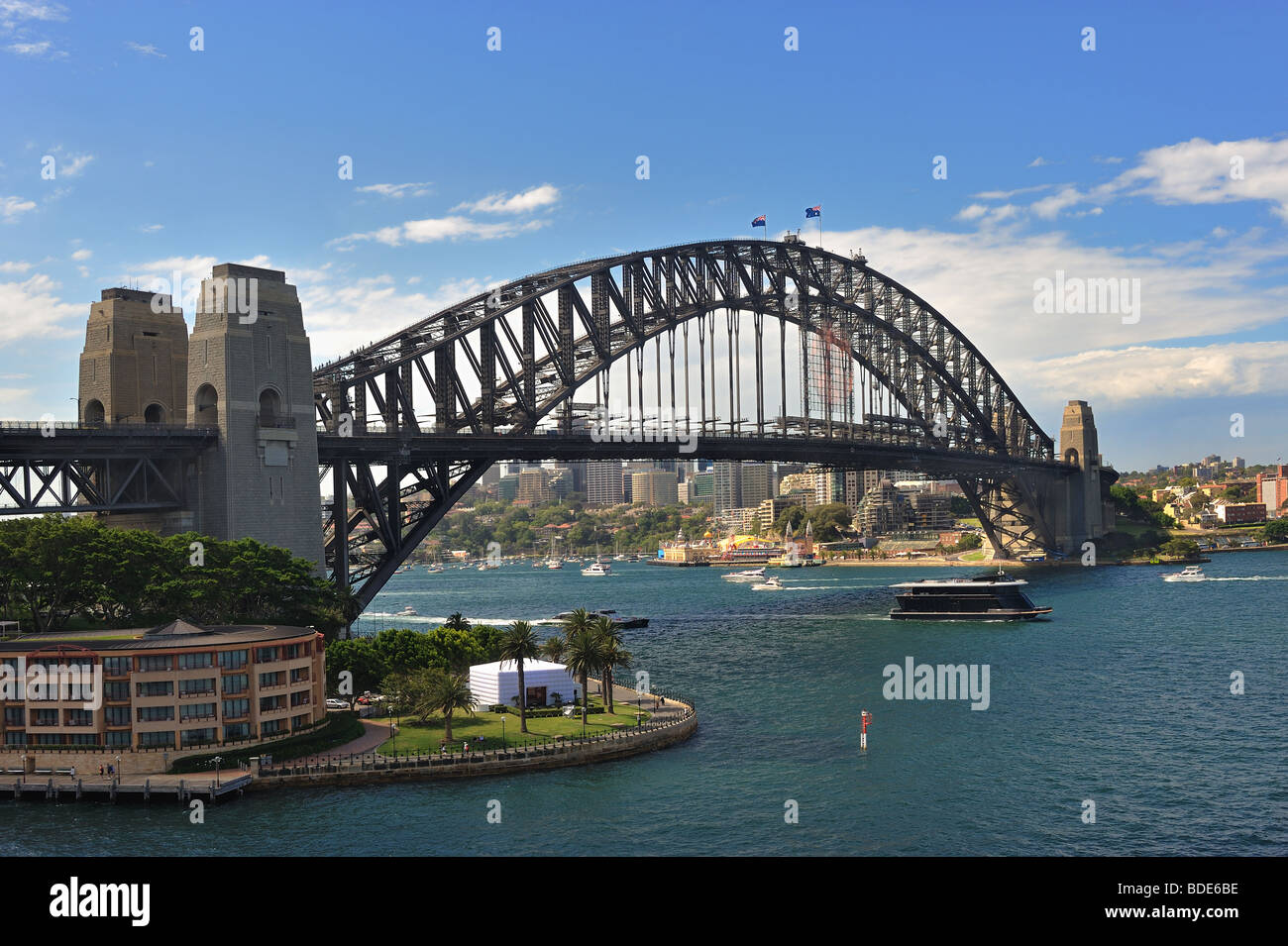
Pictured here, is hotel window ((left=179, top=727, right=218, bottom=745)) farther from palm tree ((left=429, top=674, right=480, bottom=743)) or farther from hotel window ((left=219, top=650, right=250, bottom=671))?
palm tree ((left=429, top=674, right=480, bottom=743))

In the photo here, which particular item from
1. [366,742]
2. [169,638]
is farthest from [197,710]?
[366,742]

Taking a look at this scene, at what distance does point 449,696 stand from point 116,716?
39.2 ft

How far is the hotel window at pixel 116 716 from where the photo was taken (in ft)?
143

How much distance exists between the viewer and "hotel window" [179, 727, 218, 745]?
43656 mm

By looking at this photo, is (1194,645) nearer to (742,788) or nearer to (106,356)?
(742,788)

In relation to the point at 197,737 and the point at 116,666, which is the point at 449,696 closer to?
the point at 197,737

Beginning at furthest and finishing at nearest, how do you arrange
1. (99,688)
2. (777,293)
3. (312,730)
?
1. (777,293)
2. (312,730)
3. (99,688)

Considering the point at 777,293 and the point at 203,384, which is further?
the point at 777,293

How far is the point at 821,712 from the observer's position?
53812mm

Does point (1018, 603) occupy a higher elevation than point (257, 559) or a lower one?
lower

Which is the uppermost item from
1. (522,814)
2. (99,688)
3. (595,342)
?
(595,342)

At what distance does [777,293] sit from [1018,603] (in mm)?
37148

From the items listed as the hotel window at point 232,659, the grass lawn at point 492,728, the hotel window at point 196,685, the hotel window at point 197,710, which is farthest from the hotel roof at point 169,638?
the grass lawn at point 492,728
